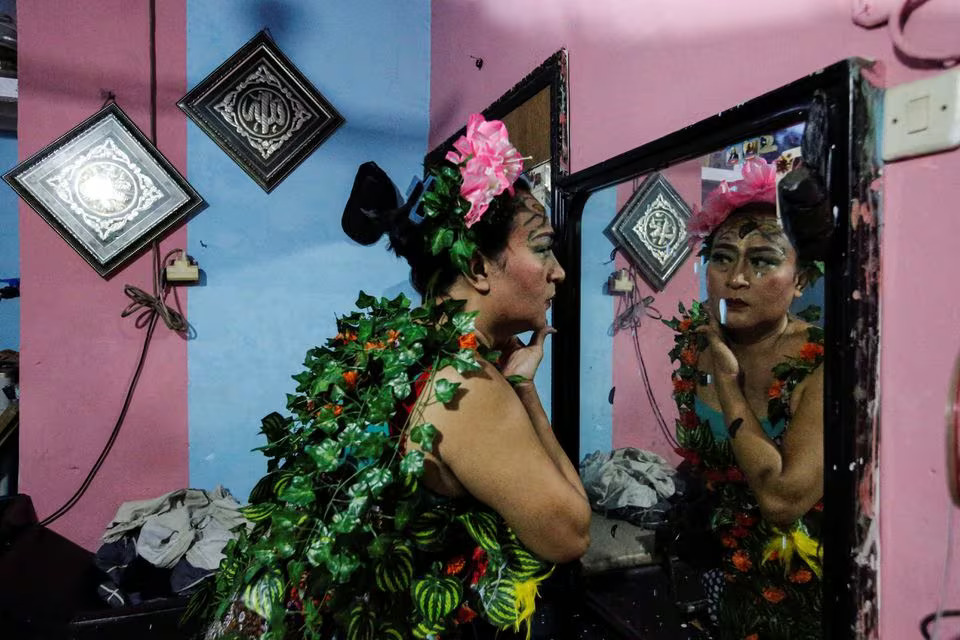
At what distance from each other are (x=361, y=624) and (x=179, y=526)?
1330mm

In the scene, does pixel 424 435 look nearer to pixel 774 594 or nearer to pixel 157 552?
pixel 774 594

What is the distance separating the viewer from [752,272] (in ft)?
2.86

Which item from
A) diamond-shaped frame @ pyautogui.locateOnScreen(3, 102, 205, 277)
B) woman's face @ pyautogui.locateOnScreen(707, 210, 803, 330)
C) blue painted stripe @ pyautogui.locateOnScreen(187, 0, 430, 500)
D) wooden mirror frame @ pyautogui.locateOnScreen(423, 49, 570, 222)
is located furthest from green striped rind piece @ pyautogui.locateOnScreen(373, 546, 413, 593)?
diamond-shaped frame @ pyautogui.locateOnScreen(3, 102, 205, 277)

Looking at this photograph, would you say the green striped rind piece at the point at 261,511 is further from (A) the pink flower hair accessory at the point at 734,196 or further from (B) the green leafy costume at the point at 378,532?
(A) the pink flower hair accessory at the point at 734,196

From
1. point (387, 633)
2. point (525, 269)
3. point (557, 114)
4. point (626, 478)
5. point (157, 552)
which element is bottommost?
point (157, 552)

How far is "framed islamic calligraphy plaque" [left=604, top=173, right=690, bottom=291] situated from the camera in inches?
41.6

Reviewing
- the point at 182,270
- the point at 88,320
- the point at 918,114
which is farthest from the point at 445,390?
the point at 88,320

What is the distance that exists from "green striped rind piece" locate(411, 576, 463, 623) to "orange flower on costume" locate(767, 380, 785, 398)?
2.06 ft

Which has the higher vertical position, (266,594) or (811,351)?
(811,351)

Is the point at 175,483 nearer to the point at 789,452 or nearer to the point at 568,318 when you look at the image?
the point at 568,318

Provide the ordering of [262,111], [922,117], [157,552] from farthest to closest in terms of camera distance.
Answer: [262,111] → [157,552] → [922,117]

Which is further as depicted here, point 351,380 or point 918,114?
point 351,380

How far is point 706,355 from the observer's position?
101 cm

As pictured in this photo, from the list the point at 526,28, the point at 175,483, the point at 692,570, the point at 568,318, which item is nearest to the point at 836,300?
the point at 692,570
